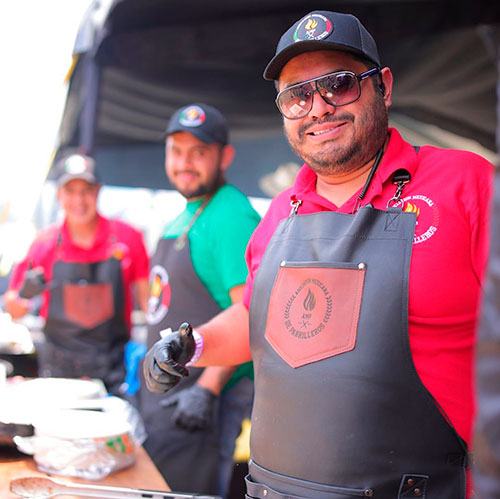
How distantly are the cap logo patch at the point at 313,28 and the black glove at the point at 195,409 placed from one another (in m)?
1.29

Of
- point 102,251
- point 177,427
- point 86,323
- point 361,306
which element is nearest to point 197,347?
point 361,306

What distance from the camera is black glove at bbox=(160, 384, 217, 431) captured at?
207 cm

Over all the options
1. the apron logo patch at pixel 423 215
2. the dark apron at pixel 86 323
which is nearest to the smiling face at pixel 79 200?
the dark apron at pixel 86 323

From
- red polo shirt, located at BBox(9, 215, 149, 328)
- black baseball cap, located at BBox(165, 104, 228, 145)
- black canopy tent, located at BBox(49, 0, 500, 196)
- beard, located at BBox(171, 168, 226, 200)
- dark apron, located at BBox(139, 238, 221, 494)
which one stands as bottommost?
dark apron, located at BBox(139, 238, 221, 494)

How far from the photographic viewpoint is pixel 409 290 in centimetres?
108

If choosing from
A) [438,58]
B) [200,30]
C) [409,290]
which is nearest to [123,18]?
[200,30]

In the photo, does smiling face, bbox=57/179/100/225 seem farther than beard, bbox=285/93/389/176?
Yes

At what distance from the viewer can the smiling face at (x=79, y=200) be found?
11.0 feet

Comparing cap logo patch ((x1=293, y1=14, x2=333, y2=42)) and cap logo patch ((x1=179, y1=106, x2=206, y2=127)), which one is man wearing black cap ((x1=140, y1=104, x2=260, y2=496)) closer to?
cap logo patch ((x1=179, y1=106, x2=206, y2=127))

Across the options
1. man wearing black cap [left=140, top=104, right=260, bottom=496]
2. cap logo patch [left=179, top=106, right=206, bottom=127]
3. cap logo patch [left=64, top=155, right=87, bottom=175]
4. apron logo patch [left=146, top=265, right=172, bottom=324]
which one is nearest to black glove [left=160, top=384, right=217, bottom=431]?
man wearing black cap [left=140, top=104, right=260, bottom=496]

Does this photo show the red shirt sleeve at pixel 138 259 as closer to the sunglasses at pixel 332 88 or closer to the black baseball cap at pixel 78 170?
the black baseball cap at pixel 78 170

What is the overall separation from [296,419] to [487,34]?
104 inches

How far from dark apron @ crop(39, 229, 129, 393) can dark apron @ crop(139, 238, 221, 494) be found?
3.16ft

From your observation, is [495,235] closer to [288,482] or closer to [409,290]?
[409,290]
